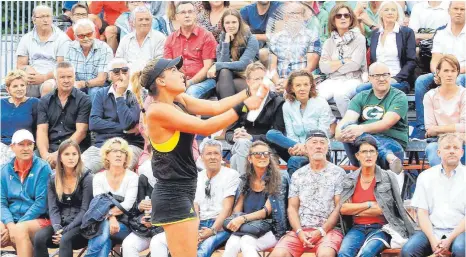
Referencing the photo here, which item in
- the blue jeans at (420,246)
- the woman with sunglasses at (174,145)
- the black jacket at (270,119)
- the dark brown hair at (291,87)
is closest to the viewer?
the woman with sunglasses at (174,145)

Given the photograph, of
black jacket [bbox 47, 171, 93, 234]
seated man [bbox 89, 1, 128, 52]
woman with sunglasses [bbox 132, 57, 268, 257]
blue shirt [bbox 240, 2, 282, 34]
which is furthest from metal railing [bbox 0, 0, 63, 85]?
woman with sunglasses [bbox 132, 57, 268, 257]

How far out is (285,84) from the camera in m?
11.0

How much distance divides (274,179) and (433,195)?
1.53 meters

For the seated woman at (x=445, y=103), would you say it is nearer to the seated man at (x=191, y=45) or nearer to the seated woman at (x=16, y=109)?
the seated man at (x=191, y=45)

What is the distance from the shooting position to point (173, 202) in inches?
314

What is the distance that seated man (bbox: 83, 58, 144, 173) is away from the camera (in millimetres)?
11273

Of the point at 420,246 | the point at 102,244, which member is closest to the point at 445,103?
the point at 420,246

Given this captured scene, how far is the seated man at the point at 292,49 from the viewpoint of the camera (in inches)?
443

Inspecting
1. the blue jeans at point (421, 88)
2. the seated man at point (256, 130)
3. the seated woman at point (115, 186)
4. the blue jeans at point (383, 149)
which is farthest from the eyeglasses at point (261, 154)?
the blue jeans at point (421, 88)

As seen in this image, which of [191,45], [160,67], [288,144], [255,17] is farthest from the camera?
[255,17]

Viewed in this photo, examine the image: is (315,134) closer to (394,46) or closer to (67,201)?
(394,46)

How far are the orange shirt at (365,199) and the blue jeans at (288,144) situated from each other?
87cm

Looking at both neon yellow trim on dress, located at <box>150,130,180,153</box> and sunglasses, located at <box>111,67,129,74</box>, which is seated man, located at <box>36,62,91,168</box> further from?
neon yellow trim on dress, located at <box>150,130,180,153</box>

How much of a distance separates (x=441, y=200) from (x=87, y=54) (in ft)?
16.2
